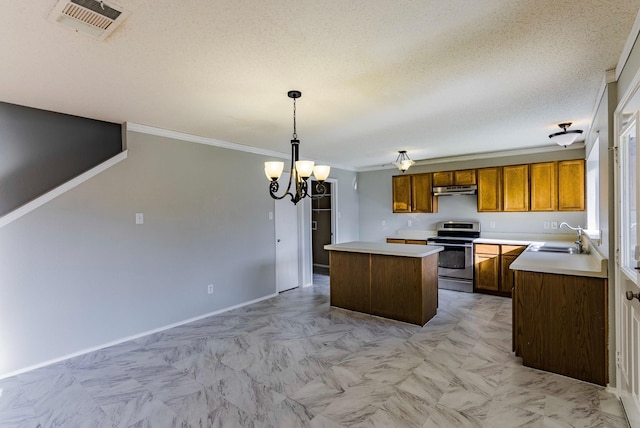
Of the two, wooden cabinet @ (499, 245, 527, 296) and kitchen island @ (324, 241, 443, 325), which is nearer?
kitchen island @ (324, 241, 443, 325)

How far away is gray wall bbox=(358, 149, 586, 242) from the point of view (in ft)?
16.6

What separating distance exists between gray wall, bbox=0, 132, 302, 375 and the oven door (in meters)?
2.98

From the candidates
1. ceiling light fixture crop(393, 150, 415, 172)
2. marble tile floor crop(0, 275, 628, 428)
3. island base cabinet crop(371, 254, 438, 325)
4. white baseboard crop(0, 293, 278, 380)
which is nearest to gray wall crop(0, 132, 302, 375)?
white baseboard crop(0, 293, 278, 380)

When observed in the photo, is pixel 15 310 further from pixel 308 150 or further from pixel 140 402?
pixel 308 150

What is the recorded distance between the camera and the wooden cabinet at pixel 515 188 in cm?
513

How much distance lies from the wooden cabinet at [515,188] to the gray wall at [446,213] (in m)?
0.16

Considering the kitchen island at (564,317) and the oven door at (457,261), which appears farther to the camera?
Result: the oven door at (457,261)

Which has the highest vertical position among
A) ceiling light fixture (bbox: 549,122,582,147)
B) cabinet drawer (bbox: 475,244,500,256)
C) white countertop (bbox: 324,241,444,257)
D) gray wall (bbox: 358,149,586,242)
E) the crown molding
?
the crown molding

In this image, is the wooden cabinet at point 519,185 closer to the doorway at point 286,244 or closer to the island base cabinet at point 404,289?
the island base cabinet at point 404,289

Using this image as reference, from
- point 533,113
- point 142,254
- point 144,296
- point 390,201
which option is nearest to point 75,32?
point 142,254

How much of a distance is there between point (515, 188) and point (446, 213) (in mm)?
1235

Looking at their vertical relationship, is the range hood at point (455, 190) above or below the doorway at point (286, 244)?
above

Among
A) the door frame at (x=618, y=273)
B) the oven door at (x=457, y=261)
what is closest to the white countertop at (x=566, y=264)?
the door frame at (x=618, y=273)

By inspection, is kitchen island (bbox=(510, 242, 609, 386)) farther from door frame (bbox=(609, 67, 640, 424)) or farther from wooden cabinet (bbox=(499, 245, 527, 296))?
wooden cabinet (bbox=(499, 245, 527, 296))
